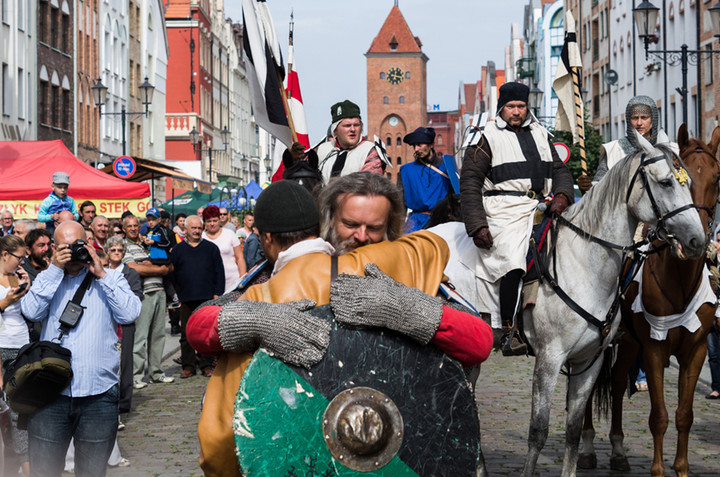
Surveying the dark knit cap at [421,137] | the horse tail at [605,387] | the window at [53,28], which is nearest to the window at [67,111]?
the window at [53,28]

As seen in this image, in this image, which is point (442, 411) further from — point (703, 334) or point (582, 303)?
point (703, 334)

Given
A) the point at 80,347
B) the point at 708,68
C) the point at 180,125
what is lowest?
the point at 80,347

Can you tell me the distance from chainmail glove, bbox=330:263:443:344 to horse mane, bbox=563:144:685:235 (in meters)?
3.78

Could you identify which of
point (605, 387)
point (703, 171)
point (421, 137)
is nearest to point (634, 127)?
point (703, 171)

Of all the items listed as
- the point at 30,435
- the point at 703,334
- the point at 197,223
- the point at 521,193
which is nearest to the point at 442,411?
the point at 30,435

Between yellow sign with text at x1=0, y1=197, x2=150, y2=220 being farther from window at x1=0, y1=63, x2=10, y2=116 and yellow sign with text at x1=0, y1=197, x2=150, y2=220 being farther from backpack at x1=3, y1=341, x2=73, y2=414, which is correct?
window at x1=0, y1=63, x2=10, y2=116

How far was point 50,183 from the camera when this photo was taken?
18.8 metres

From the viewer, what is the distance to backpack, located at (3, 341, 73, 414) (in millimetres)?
5789

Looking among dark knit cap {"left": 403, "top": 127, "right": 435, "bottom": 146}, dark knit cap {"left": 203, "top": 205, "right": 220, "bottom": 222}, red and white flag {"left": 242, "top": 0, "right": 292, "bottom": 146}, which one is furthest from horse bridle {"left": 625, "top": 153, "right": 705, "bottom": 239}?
dark knit cap {"left": 203, "top": 205, "right": 220, "bottom": 222}

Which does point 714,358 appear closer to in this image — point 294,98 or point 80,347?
point 294,98

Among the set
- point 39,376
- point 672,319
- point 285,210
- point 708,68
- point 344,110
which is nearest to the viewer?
point 285,210

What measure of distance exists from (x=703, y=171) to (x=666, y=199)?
0.77 m

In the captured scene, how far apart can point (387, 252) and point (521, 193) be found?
4030mm

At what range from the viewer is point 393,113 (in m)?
159
